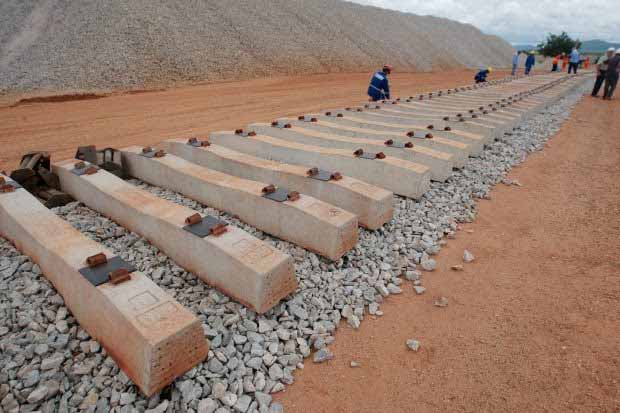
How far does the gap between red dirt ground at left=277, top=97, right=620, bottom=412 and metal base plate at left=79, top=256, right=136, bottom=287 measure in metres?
1.36

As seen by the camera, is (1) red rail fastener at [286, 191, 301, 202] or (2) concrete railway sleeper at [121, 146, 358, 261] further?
(1) red rail fastener at [286, 191, 301, 202]

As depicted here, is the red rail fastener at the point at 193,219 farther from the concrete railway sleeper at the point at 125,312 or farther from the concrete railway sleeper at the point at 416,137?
the concrete railway sleeper at the point at 416,137

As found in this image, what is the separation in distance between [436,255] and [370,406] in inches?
75.4

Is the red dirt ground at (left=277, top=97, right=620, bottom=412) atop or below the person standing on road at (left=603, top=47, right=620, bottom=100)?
below

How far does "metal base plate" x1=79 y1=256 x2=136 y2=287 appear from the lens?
2.33 m

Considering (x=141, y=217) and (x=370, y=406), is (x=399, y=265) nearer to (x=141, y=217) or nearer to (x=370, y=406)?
(x=370, y=406)

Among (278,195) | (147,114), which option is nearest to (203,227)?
(278,195)

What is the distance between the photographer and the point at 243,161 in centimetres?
491

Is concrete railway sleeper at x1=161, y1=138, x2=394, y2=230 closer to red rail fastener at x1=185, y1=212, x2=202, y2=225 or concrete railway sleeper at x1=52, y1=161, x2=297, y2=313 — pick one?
concrete railway sleeper at x1=52, y1=161, x2=297, y2=313

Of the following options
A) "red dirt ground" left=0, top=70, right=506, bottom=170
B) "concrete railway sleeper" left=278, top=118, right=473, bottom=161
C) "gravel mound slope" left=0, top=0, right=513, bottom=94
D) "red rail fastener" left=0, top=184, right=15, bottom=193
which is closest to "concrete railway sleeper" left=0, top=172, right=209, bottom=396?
"red rail fastener" left=0, top=184, right=15, bottom=193

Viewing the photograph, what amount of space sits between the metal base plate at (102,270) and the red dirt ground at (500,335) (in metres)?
1.36

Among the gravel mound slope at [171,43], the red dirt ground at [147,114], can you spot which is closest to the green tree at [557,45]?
the gravel mound slope at [171,43]

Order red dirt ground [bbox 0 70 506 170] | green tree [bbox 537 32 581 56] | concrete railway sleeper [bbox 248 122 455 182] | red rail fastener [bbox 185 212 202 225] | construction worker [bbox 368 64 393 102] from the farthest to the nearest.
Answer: green tree [bbox 537 32 581 56] < construction worker [bbox 368 64 393 102] < red dirt ground [bbox 0 70 506 170] < concrete railway sleeper [bbox 248 122 455 182] < red rail fastener [bbox 185 212 202 225]

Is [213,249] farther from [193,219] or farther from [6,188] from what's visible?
[6,188]
